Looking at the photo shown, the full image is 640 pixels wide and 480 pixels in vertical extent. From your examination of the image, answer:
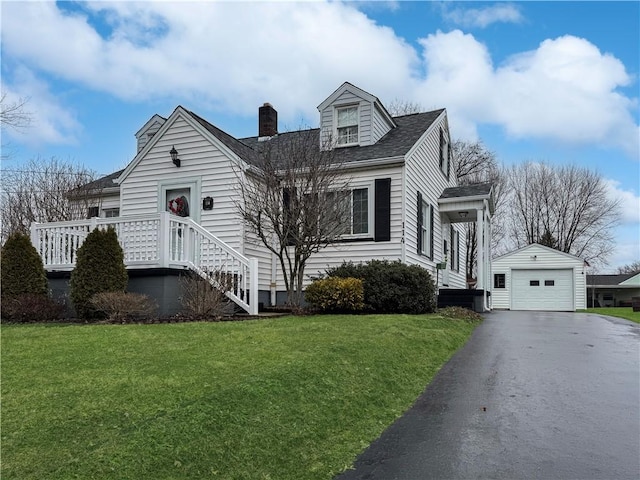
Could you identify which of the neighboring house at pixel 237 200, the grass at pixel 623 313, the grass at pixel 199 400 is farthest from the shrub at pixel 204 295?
the grass at pixel 623 313

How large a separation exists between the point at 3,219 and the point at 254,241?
51.9 feet

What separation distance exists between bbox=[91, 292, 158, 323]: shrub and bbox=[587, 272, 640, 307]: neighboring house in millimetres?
48625

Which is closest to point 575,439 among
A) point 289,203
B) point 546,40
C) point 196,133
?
point 289,203

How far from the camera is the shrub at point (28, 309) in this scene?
9836mm

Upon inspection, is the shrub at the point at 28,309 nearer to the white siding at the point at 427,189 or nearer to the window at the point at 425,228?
the white siding at the point at 427,189

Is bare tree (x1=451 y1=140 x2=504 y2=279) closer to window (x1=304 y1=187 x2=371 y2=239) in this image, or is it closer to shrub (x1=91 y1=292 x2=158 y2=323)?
window (x1=304 y1=187 x2=371 y2=239)

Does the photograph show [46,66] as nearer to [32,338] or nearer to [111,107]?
[111,107]

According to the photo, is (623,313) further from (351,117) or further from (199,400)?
(199,400)

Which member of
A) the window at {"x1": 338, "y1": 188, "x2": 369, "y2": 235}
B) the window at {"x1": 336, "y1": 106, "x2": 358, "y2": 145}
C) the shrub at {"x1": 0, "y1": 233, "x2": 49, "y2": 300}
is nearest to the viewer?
the shrub at {"x1": 0, "y1": 233, "x2": 49, "y2": 300}

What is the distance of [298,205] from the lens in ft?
37.6

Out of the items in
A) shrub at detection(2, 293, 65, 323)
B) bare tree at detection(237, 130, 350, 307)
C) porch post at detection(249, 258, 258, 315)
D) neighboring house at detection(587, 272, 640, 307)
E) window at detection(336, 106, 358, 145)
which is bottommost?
neighboring house at detection(587, 272, 640, 307)

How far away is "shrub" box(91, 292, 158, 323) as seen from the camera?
9.16 metres

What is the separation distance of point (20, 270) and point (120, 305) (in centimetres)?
293

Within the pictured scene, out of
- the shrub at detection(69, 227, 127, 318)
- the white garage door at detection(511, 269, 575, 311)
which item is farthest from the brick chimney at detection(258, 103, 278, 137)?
the white garage door at detection(511, 269, 575, 311)
